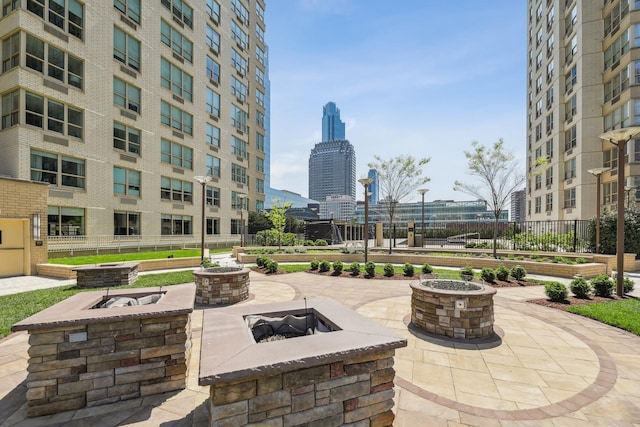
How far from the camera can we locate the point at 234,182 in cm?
3186

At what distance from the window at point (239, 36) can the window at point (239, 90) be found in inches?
171

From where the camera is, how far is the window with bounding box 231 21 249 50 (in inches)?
1256

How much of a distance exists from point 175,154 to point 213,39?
1363cm

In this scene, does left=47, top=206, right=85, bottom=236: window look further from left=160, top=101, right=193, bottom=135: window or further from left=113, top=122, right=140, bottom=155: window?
left=160, top=101, right=193, bottom=135: window

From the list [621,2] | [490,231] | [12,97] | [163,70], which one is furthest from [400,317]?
[621,2]

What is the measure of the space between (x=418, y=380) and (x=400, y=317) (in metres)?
2.77

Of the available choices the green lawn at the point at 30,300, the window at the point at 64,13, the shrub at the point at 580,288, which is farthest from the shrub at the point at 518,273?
the window at the point at 64,13

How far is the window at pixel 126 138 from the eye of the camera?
773 inches

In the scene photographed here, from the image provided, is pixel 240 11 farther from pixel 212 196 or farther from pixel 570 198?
pixel 570 198

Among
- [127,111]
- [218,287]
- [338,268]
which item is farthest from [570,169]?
[127,111]

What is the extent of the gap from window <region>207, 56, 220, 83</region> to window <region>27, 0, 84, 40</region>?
37.9ft

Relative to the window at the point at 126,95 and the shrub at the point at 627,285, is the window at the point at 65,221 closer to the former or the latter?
the window at the point at 126,95

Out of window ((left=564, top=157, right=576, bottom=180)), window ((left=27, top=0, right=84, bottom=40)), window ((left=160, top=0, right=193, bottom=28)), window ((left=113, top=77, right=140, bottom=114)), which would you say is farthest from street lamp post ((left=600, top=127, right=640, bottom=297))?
Result: window ((left=160, top=0, right=193, bottom=28))

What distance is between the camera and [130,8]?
20641 millimetres
